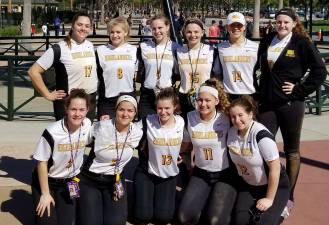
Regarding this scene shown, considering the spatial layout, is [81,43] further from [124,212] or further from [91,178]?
[124,212]

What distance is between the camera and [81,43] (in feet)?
18.0

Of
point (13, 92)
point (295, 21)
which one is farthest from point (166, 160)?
point (13, 92)

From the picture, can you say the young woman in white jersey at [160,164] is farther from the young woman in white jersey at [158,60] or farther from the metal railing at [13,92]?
the metal railing at [13,92]

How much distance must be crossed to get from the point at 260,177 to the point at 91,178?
4.76 ft

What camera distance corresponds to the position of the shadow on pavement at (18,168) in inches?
251

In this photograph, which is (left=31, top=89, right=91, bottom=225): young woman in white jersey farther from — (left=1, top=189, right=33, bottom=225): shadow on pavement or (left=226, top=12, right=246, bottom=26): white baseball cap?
(left=226, top=12, right=246, bottom=26): white baseball cap

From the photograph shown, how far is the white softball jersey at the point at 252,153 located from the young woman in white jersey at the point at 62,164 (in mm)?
1255

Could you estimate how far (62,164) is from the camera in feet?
16.0

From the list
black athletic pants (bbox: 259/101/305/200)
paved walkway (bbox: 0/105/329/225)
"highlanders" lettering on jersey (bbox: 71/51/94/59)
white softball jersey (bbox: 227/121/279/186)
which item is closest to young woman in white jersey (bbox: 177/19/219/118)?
black athletic pants (bbox: 259/101/305/200)

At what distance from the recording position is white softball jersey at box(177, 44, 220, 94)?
5.45 metres

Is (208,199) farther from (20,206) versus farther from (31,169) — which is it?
(31,169)

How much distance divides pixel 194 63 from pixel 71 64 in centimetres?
115

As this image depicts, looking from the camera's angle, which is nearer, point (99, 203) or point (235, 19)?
point (99, 203)

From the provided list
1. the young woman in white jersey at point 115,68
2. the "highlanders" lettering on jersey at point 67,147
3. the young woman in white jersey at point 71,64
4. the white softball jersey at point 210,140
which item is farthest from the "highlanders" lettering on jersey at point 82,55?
the white softball jersey at point 210,140
